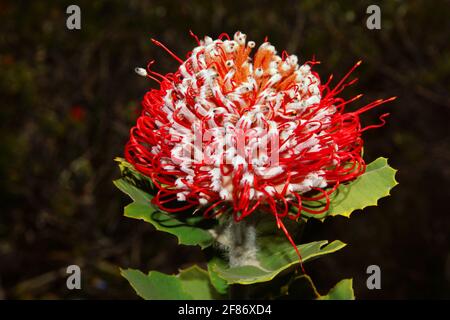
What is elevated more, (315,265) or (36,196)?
(36,196)

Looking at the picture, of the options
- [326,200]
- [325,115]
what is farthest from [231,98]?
[326,200]

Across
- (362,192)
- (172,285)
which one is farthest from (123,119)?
(362,192)

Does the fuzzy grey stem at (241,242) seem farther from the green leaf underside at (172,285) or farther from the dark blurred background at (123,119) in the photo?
the dark blurred background at (123,119)

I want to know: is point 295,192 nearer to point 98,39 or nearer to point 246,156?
point 246,156

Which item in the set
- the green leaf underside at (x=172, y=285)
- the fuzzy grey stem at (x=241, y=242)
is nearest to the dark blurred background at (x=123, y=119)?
the green leaf underside at (x=172, y=285)

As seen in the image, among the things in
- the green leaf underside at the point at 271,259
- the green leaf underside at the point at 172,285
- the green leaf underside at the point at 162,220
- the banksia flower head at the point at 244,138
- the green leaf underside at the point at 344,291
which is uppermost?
the banksia flower head at the point at 244,138

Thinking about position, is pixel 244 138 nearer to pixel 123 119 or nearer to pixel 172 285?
pixel 172 285
